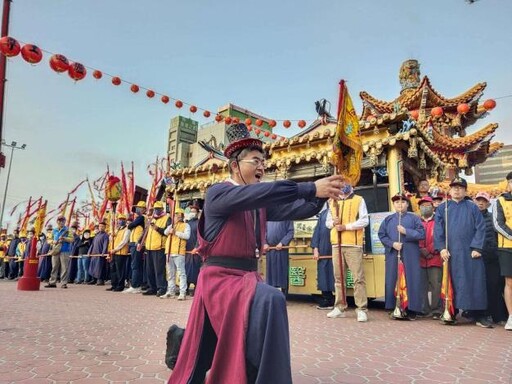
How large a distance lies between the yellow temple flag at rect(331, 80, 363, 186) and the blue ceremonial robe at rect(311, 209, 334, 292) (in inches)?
165

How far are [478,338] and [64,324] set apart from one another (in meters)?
5.33

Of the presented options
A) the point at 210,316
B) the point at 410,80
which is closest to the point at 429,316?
the point at 210,316

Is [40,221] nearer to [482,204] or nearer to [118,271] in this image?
[118,271]

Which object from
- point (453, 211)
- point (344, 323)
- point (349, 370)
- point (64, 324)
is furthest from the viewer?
point (453, 211)

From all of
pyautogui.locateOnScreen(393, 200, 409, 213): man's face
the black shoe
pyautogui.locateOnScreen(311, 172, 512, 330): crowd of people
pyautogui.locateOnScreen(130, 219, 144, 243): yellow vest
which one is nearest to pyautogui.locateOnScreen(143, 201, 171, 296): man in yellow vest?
pyautogui.locateOnScreen(130, 219, 144, 243): yellow vest

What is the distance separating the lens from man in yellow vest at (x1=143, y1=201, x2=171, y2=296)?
928cm

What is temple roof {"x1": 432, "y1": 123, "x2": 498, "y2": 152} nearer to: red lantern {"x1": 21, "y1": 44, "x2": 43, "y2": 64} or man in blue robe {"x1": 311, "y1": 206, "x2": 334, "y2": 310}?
man in blue robe {"x1": 311, "y1": 206, "x2": 334, "y2": 310}

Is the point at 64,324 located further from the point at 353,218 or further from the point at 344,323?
the point at 353,218

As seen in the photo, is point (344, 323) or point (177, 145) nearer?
point (344, 323)

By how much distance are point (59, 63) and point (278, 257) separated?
21.3 ft

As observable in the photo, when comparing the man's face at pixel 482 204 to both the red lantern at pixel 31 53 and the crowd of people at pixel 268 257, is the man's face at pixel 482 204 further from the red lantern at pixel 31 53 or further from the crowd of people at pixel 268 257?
the red lantern at pixel 31 53

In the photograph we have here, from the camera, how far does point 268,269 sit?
26.1 ft

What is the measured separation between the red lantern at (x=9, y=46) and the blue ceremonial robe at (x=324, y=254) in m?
7.48

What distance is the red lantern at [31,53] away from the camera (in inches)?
319
